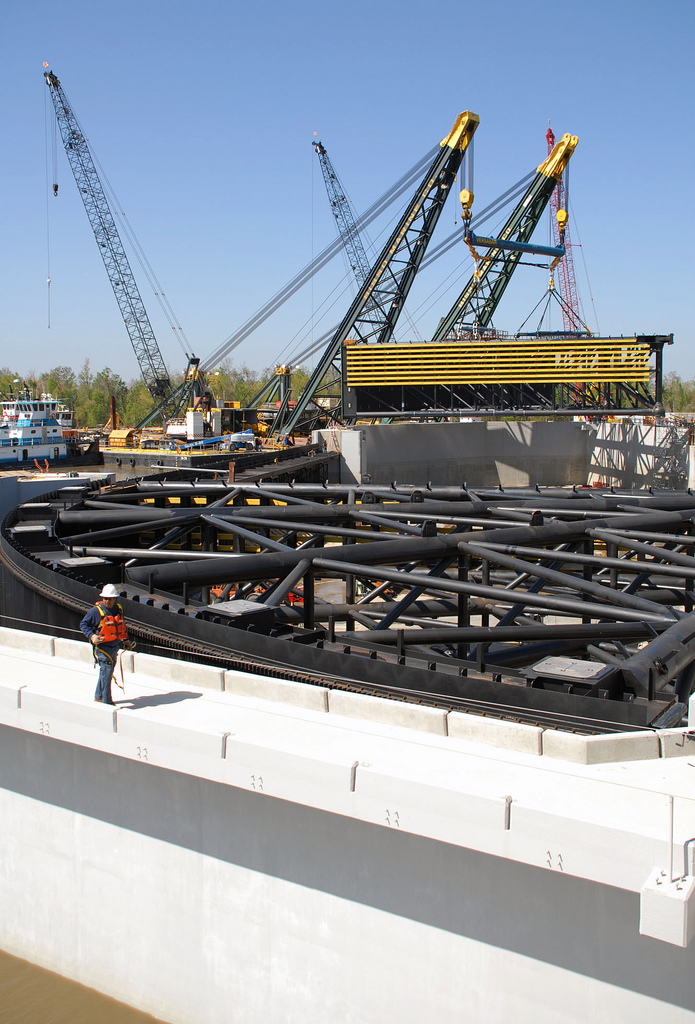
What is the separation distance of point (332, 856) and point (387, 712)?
6.39 ft

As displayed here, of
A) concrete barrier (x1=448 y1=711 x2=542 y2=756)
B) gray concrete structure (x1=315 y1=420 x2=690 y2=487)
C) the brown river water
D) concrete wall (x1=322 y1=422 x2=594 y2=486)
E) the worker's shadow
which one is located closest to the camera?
concrete barrier (x1=448 y1=711 x2=542 y2=756)

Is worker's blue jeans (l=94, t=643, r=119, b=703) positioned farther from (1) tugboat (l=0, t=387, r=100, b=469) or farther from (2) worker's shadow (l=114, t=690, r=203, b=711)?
(1) tugboat (l=0, t=387, r=100, b=469)

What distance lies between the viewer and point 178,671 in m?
12.4

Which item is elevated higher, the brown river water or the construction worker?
the construction worker

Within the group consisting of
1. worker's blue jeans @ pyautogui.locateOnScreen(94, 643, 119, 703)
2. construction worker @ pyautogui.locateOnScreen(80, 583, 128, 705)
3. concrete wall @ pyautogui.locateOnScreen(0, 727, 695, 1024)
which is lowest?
concrete wall @ pyautogui.locateOnScreen(0, 727, 695, 1024)

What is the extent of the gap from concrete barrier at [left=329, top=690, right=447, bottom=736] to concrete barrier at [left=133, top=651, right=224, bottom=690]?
78.9 inches

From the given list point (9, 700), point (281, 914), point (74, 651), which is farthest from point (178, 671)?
point (281, 914)

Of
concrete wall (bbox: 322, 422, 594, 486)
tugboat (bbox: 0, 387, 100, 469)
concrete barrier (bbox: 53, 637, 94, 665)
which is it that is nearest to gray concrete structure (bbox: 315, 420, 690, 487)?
concrete wall (bbox: 322, 422, 594, 486)

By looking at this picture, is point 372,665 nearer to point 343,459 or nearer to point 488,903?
point 488,903

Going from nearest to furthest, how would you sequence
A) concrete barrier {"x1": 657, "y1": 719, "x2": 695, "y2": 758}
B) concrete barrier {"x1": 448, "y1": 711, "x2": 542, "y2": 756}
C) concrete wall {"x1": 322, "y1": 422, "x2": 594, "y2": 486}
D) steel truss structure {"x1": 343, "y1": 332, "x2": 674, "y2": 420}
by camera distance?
concrete barrier {"x1": 657, "y1": 719, "x2": 695, "y2": 758}, concrete barrier {"x1": 448, "y1": 711, "x2": 542, "y2": 756}, steel truss structure {"x1": 343, "y1": 332, "x2": 674, "y2": 420}, concrete wall {"x1": 322, "y1": 422, "x2": 594, "y2": 486}

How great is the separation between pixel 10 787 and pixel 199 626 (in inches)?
156

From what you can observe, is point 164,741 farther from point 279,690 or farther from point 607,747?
point 607,747

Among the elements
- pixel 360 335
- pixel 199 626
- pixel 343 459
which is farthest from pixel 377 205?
pixel 199 626

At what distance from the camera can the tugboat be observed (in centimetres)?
8031
